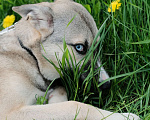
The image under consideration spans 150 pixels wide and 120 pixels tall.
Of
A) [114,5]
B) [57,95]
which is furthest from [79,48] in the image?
[114,5]

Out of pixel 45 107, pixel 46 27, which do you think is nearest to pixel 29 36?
pixel 46 27

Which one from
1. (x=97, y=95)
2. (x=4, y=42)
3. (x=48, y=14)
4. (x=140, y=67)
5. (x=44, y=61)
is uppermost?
(x=48, y=14)

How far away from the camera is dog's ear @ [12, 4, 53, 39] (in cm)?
355

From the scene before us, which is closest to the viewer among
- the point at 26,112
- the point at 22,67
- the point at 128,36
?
the point at 26,112

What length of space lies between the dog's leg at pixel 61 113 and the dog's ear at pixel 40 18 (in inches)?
37.7

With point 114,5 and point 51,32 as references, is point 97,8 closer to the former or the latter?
point 114,5

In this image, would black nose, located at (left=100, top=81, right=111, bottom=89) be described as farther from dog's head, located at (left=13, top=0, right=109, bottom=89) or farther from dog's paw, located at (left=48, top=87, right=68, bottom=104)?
dog's paw, located at (left=48, top=87, right=68, bottom=104)

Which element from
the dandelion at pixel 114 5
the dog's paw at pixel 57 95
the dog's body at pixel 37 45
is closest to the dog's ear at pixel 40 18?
the dog's body at pixel 37 45

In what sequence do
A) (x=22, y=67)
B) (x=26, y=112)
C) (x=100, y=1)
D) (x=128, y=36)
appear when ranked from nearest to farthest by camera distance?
1. (x=26, y=112)
2. (x=22, y=67)
3. (x=128, y=36)
4. (x=100, y=1)

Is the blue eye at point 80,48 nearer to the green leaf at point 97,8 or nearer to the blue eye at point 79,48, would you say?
the blue eye at point 79,48

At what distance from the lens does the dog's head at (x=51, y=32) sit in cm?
352

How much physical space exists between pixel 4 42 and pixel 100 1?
1941 mm

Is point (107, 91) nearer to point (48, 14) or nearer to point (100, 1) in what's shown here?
point (48, 14)

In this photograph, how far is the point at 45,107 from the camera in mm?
3111
